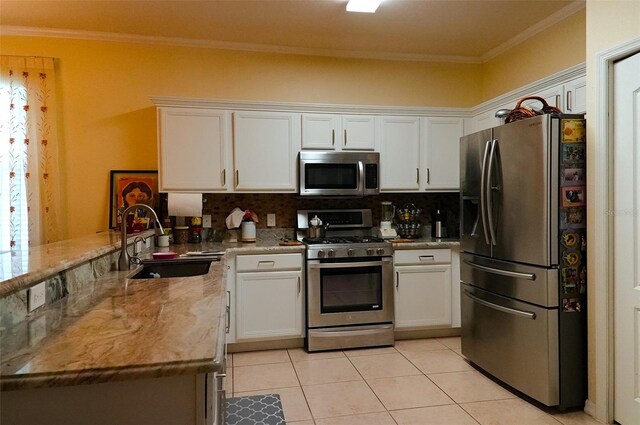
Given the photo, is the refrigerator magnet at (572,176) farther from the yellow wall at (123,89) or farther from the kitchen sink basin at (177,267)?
the yellow wall at (123,89)

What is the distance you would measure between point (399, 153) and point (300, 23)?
1.46m

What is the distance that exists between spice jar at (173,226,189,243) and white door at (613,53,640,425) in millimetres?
3202

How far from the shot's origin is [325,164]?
12.0ft

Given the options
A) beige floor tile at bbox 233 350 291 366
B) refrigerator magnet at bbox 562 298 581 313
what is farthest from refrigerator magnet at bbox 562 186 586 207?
beige floor tile at bbox 233 350 291 366

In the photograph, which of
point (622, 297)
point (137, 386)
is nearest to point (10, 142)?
point (137, 386)

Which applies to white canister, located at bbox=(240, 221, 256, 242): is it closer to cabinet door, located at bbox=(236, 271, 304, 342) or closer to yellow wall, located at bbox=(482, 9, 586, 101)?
cabinet door, located at bbox=(236, 271, 304, 342)

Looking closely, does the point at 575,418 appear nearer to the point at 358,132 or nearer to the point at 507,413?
the point at 507,413

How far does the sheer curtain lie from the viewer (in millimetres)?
3396

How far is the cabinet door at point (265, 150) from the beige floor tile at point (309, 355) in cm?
140

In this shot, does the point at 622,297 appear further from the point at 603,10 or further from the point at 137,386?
the point at 137,386

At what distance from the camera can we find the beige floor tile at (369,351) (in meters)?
3.35

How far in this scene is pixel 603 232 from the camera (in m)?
2.24

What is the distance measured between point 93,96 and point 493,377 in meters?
4.00

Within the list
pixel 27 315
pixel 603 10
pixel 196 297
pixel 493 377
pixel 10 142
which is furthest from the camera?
pixel 10 142
